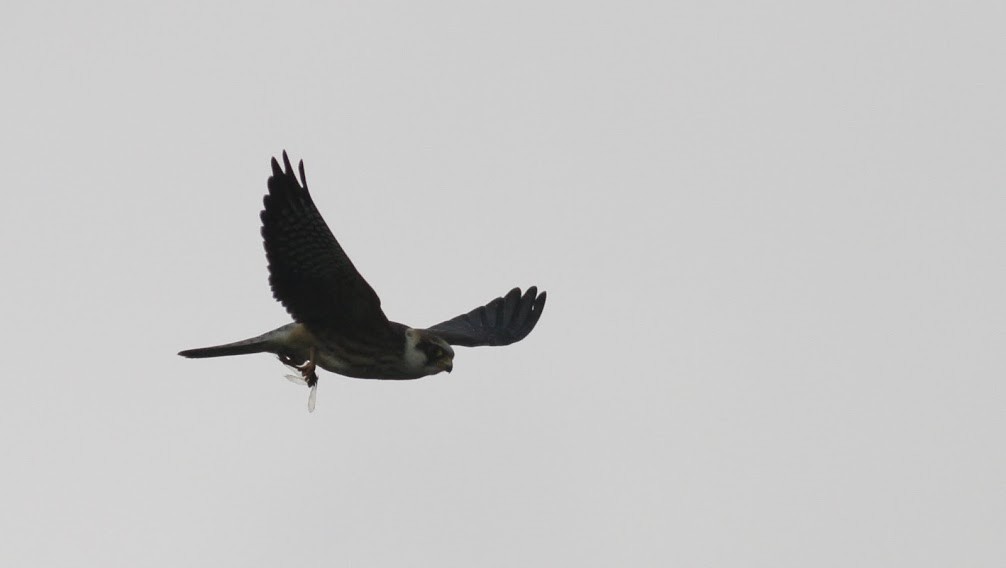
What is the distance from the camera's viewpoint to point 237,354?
14961 mm

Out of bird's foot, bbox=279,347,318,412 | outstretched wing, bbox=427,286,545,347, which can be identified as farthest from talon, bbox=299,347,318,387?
outstretched wing, bbox=427,286,545,347

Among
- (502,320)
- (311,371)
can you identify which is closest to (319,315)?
(311,371)

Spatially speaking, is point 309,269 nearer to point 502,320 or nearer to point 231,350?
point 231,350

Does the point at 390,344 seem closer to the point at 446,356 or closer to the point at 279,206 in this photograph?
the point at 446,356

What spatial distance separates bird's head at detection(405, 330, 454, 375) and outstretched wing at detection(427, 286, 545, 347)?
7.19 feet

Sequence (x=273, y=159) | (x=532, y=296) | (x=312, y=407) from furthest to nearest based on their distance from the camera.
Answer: (x=532, y=296)
(x=312, y=407)
(x=273, y=159)

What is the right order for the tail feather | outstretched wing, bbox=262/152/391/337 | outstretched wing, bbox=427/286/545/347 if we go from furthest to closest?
outstretched wing, bbox=427/286/545/347 → the tail feather → outstretched wing, bbox=262/152/391/337

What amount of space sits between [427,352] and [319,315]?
3.81 ft

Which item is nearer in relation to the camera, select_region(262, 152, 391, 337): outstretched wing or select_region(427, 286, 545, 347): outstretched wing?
select_region(262, 152, 391, 337): outstretched wing

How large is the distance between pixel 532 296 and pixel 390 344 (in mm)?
3481

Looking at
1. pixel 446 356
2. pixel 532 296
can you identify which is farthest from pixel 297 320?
pixel 532 296

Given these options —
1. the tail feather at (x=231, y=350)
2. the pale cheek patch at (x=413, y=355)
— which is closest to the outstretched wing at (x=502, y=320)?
the pale cheek patch at (x=413, y=355)

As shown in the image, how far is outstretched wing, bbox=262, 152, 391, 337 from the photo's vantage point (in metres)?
13.6

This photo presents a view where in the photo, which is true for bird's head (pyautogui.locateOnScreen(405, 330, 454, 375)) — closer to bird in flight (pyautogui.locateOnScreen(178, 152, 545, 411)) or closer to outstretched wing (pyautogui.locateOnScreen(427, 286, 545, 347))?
bird in flight (pyautogui.locateOnScreen(178, 152, 545, 411))
